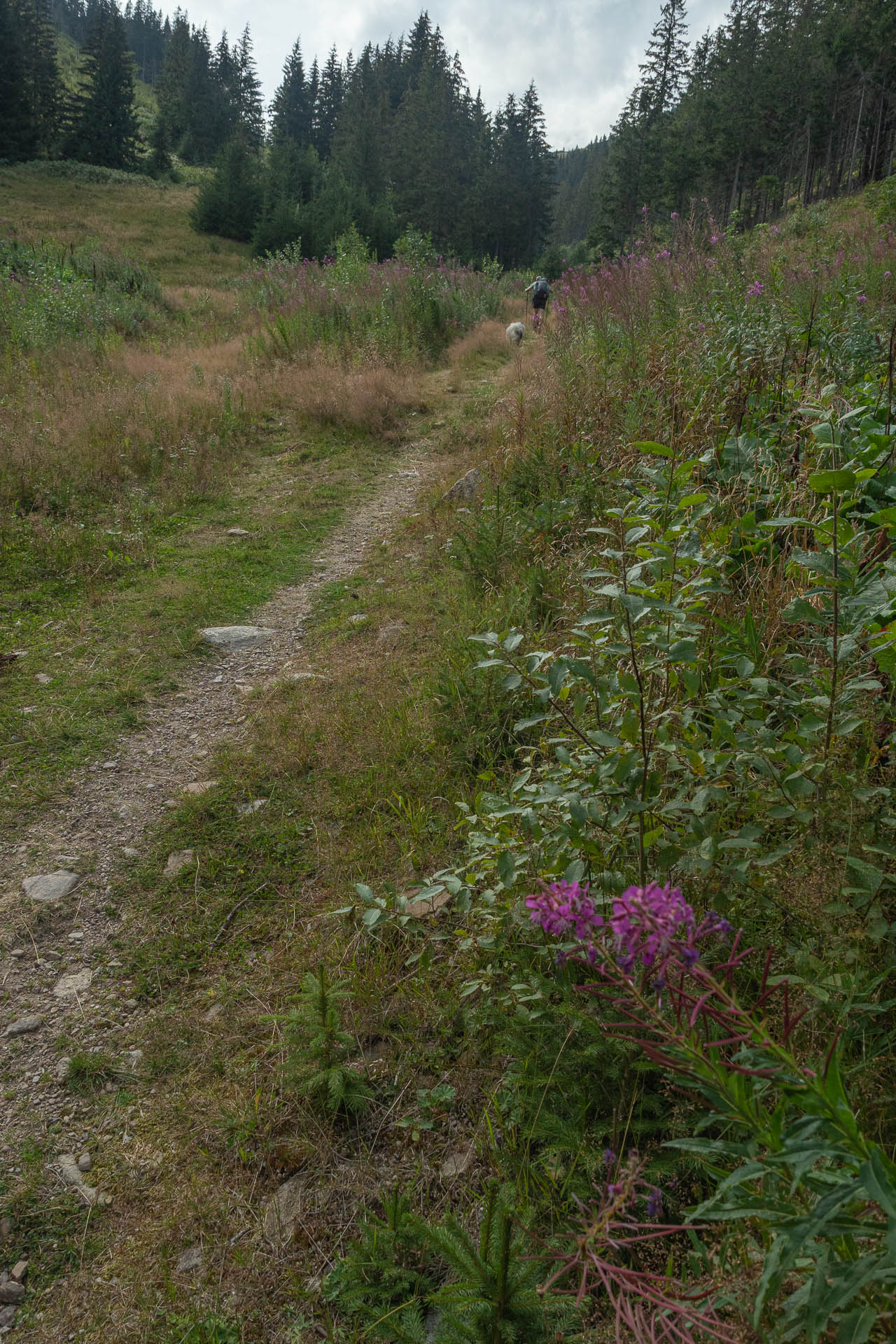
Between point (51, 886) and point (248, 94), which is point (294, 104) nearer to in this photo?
point (248, 94)

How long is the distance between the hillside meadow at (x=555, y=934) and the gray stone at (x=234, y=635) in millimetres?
211

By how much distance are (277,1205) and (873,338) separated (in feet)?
15.7

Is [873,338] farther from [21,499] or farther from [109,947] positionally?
[21,499]

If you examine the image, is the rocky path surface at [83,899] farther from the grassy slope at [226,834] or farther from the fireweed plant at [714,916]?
the fireweed plant at [714,916]

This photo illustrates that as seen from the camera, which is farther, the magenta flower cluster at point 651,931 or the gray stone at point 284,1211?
the gray stone at point 284,1211

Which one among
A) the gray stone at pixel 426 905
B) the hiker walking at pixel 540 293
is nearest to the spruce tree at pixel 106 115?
the hiker walking at pixel 540 293

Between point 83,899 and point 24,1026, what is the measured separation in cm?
57

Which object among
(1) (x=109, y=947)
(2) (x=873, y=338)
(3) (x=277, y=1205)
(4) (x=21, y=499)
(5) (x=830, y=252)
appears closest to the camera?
(3) (x=277, y=1205)

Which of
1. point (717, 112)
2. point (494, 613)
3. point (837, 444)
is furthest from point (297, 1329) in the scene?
point (717, 112)

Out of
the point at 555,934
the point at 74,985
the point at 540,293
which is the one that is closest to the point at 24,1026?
the point at 74,985

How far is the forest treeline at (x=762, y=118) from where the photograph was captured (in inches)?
1571

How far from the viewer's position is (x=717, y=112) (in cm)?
4397

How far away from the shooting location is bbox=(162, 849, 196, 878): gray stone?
303cm

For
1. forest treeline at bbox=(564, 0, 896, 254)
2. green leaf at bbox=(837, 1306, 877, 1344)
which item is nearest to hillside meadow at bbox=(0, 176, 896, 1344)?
green leaf at bbox=(837, 1306, 877, 1344)
